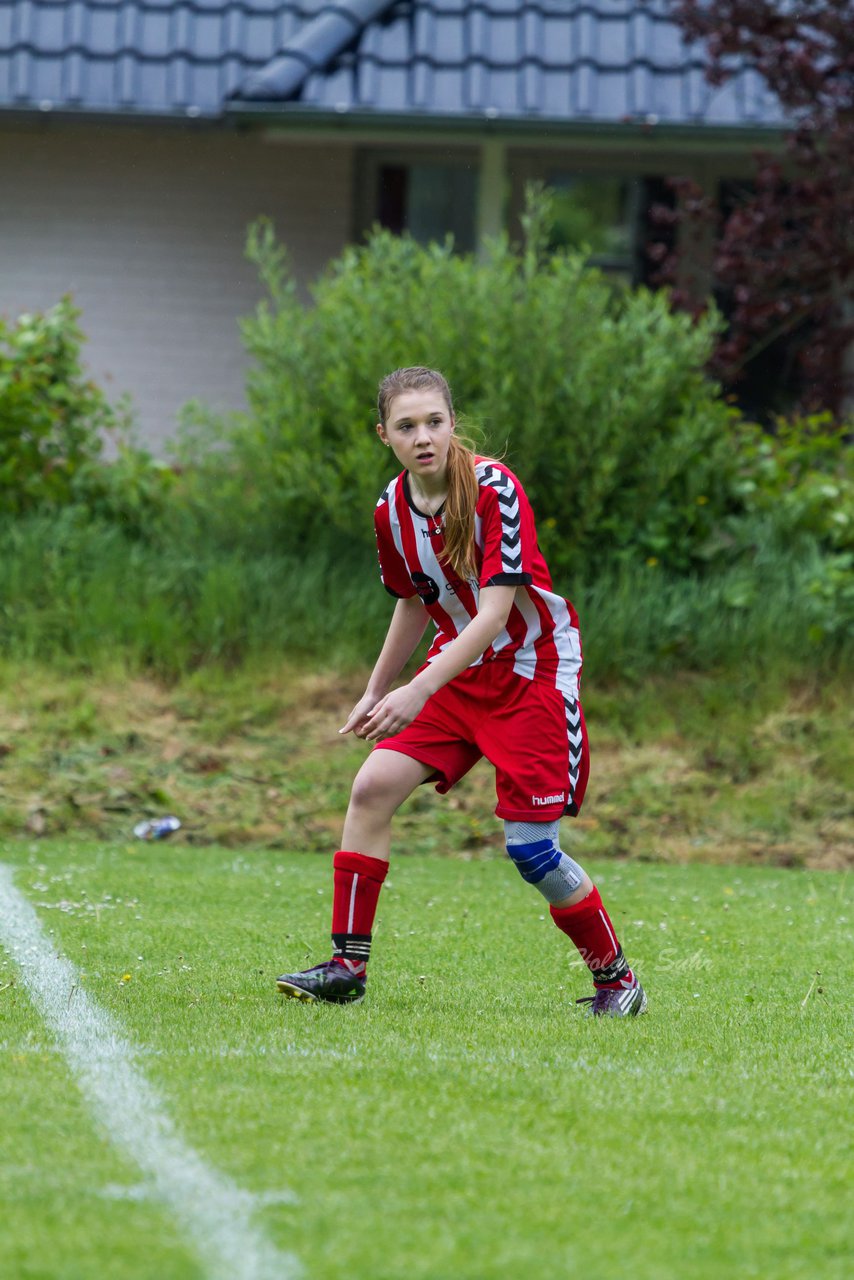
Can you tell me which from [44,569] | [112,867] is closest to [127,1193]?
[112,867]

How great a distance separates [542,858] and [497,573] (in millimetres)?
789

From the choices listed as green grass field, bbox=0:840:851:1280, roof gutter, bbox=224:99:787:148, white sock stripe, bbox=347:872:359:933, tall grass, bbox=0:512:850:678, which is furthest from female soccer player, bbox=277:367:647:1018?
roof gutter, bbox=224:99:787:148

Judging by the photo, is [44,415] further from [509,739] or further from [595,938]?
[595,938]

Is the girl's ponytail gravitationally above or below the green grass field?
above

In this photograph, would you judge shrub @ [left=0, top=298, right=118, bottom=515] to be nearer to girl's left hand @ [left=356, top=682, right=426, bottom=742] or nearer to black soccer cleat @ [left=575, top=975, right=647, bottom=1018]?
girl's left hand @ [left=356, top=682, right=426, bottom=742]

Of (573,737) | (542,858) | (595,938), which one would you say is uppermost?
(573,737)

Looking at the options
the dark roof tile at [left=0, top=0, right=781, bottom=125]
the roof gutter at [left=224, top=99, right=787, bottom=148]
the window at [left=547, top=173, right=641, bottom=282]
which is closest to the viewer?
the roof gutter at [left=224, top=99, right=787, bottom=148]

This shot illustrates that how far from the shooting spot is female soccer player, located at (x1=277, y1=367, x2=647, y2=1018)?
4598 mm

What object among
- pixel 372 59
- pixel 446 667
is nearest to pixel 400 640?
pixel 446 667

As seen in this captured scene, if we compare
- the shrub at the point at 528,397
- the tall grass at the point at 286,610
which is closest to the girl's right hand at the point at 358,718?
the shrub at the point at 528,397

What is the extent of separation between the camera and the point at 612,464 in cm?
995

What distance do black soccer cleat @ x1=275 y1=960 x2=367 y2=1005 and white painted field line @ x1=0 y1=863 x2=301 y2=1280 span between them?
515 mm

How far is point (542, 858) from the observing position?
462 cm

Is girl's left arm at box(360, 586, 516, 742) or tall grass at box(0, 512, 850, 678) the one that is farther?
tall grass at box(0, 512, 850, 678)
